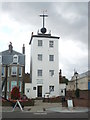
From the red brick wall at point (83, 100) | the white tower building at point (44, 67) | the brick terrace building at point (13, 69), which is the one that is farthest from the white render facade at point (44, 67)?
the red brick wall at point (83, 100)

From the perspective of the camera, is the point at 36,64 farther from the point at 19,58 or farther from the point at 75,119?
the point at 75,119

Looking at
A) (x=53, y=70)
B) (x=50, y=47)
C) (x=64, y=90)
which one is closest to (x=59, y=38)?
(x=50, y=47)

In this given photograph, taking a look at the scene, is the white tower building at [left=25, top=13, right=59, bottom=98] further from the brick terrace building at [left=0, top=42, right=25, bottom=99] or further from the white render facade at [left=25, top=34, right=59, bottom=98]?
the brick terrace building at [left=0, top=42, right=25, bottom=99]

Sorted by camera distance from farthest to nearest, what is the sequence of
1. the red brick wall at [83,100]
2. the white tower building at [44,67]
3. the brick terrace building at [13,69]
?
the brick terrace building at [13,69] < the white tower building at [44,67] < the red brick wall at [83,100]

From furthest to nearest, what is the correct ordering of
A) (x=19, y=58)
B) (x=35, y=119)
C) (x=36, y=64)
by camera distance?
(x=19, y=58)
(x=36, y=64)
(x=35, y=119)

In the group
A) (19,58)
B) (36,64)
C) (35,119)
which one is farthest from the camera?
(19,58)

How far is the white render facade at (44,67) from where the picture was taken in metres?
40.4

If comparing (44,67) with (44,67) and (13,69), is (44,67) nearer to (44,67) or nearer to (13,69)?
(44,67)

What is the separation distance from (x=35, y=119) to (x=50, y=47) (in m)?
28.2

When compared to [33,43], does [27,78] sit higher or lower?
lower

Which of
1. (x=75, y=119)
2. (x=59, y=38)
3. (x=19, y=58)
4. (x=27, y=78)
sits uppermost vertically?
(x=59, y=38)

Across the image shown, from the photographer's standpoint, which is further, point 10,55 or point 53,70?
point 10,55

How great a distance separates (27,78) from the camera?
45.0 m

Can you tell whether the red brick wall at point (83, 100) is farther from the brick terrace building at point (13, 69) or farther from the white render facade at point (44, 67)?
the brick terrace building at point (13, 69)
